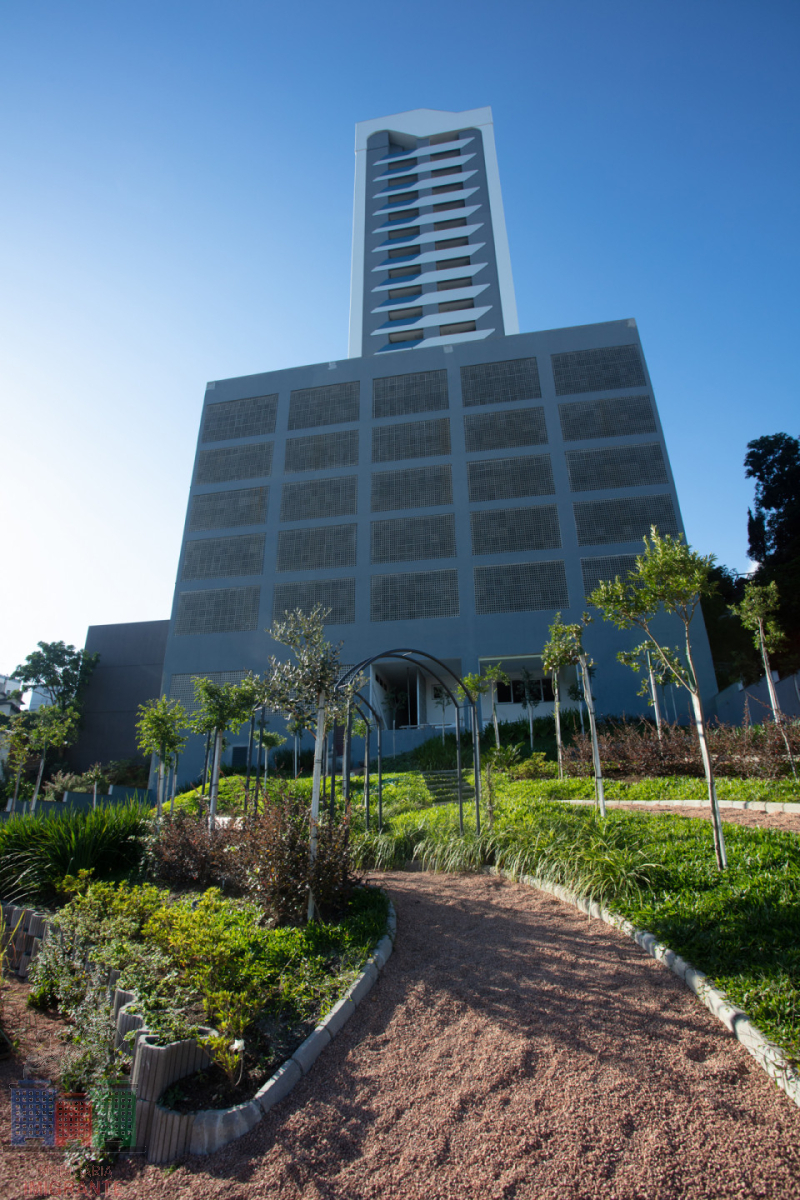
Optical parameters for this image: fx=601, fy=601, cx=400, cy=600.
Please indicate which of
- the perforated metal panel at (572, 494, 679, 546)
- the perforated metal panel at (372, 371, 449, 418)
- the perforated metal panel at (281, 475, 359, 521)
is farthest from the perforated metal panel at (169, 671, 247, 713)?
the perforated metal panel at (572, 494, 679, 546)

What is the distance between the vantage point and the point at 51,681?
37.3 meters

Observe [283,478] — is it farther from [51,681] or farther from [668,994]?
[668,994]

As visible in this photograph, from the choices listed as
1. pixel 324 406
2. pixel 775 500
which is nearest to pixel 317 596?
pixel 324 406

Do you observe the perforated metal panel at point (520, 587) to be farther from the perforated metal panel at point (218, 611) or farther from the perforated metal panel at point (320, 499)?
the perforated metal panel at point (218, 611)

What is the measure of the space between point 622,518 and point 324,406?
18.8 meters

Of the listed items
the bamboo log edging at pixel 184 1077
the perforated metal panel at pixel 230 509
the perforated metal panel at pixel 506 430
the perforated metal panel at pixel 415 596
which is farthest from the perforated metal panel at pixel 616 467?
the bamboo log edging at pixel 184 1077

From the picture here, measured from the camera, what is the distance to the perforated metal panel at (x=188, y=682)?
3108 cm

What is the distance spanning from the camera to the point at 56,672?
37469mm

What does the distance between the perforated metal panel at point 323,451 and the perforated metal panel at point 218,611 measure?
812 cm

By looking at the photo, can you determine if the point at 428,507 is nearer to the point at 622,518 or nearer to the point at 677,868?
the point at 622,518

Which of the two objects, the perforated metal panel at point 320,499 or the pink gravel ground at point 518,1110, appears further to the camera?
the perforated metal panel at point 320,499

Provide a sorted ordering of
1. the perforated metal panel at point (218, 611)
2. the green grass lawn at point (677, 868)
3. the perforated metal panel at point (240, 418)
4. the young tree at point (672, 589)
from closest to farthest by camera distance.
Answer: the green grass lawn at point (677, 868) < the young tree at point (672, 589) < the perforated metal panel at point (218, 611) < the perforated metal panel at point (240, 418)

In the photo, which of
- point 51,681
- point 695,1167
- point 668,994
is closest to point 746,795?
point 668,994

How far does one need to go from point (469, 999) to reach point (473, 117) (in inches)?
2650
